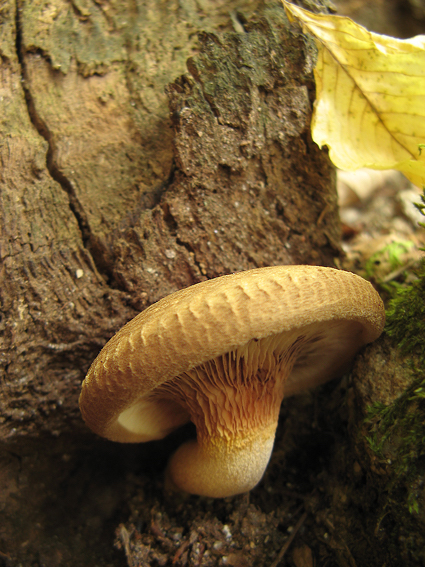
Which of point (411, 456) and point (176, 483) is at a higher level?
point (411, 456)

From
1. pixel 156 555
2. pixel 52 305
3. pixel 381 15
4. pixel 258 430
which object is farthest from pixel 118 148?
pixel 381 15

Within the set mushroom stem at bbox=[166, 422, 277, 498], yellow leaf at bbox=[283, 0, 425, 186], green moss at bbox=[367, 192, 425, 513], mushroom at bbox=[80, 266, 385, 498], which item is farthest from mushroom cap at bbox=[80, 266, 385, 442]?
yellow leaf at bbox=[283, 0, 425, 186]

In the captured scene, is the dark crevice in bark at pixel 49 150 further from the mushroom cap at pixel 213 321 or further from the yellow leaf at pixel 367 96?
the yellow leaf at pixel 367 96

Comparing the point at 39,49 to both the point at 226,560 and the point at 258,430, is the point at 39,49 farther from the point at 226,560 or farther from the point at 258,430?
the point at 226,560

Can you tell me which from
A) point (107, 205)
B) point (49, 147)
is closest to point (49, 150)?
point (49, 147)

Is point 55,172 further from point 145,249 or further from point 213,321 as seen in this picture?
point 213,321

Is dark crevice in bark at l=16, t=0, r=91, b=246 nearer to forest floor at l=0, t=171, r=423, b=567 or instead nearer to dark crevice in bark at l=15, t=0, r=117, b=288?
dark crevice in bark at l=15, t=0, r=117, b=288
